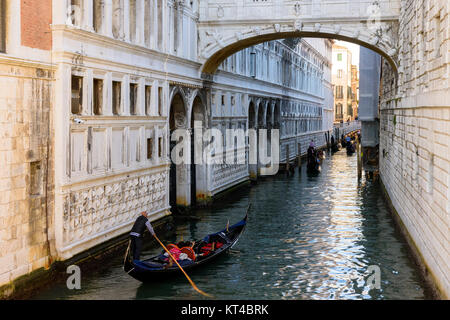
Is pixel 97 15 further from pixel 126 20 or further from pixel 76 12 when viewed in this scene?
pixel 126 20

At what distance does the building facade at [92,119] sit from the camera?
9570 mm

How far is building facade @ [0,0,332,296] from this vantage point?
957 centimetres

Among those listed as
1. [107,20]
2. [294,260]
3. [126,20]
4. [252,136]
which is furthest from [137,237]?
[252,136]

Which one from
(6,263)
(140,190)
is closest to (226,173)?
(140,190)

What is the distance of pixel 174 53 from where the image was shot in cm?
1659

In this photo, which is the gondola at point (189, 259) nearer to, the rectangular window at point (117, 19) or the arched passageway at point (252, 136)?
the rectangular window at point (117, 19)

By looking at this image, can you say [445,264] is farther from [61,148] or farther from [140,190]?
[140,190]

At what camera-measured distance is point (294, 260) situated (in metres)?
12.7

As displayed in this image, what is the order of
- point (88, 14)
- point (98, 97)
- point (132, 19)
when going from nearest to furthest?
point (88, 14) → point (98, 97) → point (132, 19)

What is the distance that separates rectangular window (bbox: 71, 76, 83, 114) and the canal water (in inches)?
114

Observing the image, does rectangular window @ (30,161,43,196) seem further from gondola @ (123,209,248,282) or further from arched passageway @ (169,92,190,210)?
arched passageway @ (169,92,190,210)

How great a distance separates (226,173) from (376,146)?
38.9 ft

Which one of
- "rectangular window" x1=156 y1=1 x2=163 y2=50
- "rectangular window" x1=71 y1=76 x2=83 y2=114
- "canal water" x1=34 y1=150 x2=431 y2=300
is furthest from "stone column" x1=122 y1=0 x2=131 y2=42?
"canal water" x1=34 y1=150 x2=431 y2=300

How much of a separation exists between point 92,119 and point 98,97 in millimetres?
710
